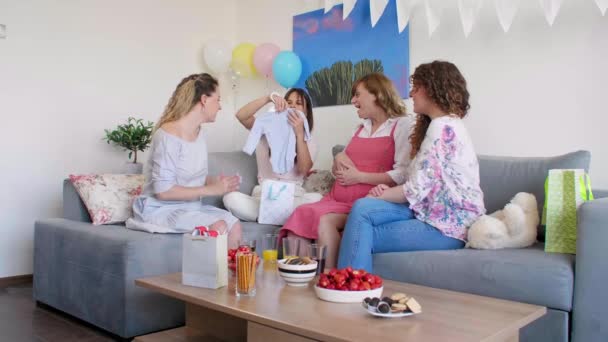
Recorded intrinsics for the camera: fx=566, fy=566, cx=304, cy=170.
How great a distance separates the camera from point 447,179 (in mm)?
2223

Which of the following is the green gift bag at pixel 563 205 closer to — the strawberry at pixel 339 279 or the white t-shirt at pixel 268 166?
the strawberry at pixel 339 279

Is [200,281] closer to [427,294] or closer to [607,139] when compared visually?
[427,294]

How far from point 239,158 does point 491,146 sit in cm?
Answer: 142

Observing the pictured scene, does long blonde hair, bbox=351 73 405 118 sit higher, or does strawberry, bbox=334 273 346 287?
long blonde hair, bbox=351 73 405 118

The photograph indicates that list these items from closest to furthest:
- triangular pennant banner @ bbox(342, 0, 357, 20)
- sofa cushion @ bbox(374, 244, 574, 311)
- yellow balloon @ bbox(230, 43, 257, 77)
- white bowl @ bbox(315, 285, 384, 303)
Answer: white bowl @ bbox(315, 285, 384, 303) < sofa cushion @ bbox(374, 244, 574, 311) < triangular pennant banner @ bbox(342, 0, 357, 20) < yellow balloon @ bbox(230, 43, 257, 77)

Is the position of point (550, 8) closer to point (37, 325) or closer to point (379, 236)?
point (379, 236)

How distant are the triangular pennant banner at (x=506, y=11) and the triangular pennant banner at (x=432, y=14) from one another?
0.37 m

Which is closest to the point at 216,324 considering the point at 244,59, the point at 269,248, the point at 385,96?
the point at 269,248

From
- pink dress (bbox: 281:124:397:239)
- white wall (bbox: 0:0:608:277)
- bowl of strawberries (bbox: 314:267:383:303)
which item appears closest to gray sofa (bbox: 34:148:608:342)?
pink dress (bbox: 281:124:397:239)

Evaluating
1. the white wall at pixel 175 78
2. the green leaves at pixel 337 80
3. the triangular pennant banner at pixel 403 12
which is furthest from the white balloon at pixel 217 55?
the triangular pennant banner at pixel 403 12

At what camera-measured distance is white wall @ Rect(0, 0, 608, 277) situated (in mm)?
2771

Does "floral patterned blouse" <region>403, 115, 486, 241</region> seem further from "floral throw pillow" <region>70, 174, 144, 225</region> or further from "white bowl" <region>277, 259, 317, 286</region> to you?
"floral throw pillow" <region>70, 174, 144, 225</region>

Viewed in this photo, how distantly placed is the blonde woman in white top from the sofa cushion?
877mm

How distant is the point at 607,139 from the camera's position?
2643mm
